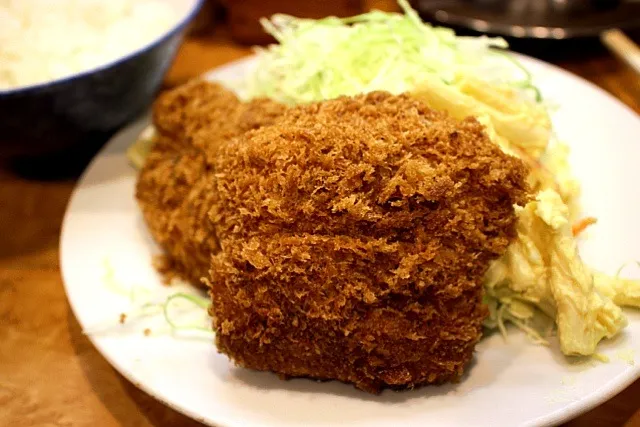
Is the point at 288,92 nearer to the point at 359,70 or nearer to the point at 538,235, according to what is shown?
the point at 359,70

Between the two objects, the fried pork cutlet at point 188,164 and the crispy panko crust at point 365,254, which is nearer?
the crispy panko crust at point 365,254

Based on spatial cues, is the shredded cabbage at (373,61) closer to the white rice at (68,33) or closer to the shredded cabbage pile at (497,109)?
the shredded cabbage pile at (497,109)

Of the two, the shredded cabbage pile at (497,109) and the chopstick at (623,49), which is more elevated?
the chopstick at (623,49)

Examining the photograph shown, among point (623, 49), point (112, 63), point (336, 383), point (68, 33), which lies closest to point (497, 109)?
point (336, 383)

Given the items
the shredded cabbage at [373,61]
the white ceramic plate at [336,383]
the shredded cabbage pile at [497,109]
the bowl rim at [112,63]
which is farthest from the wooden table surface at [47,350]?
the shredded cabbage at [373,61]

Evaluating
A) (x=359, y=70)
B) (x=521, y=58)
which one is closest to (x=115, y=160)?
(x=359, y=70)

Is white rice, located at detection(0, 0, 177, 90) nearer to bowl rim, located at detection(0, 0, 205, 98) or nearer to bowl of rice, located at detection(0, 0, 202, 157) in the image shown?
bowl of rice, located at detection(0, 0, 202, 157)
